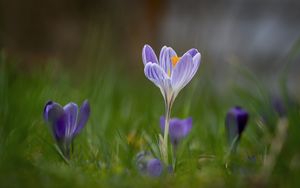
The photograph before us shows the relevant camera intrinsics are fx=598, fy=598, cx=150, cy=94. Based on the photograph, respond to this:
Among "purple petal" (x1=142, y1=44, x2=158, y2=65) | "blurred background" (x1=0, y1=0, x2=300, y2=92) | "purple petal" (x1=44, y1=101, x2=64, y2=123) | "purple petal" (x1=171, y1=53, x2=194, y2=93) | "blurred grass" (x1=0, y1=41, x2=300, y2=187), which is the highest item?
"purple petal" (x1=142, y1=44, x2=158, y2=65)

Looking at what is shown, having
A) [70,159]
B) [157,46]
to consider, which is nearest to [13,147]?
[70,159]

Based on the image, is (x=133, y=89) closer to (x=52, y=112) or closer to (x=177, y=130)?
(x=177, y=130)

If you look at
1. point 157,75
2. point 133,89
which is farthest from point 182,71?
point 133,89

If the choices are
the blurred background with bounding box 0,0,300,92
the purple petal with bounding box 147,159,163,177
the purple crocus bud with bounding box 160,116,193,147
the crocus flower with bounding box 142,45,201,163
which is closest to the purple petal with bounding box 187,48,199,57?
the crocus flower with bounding box 142,45,201,163

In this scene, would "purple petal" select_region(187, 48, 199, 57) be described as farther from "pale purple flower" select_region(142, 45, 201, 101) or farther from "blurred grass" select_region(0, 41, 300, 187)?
"blurred grass" select_region(0, 41, 300, 187)

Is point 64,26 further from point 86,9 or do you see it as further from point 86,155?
point 86,155

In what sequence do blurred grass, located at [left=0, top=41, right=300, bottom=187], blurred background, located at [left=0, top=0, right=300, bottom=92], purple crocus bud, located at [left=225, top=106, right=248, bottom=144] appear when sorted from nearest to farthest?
Answer: 1. blurred grass, located at [left=0, top=41, right=300, bottom=187]
2. purple crocus bud, located at [left=225, top=106, right=248, bottom=144]
3. blurred background, located at [left=0, top=0, right=300, bottom=92]
